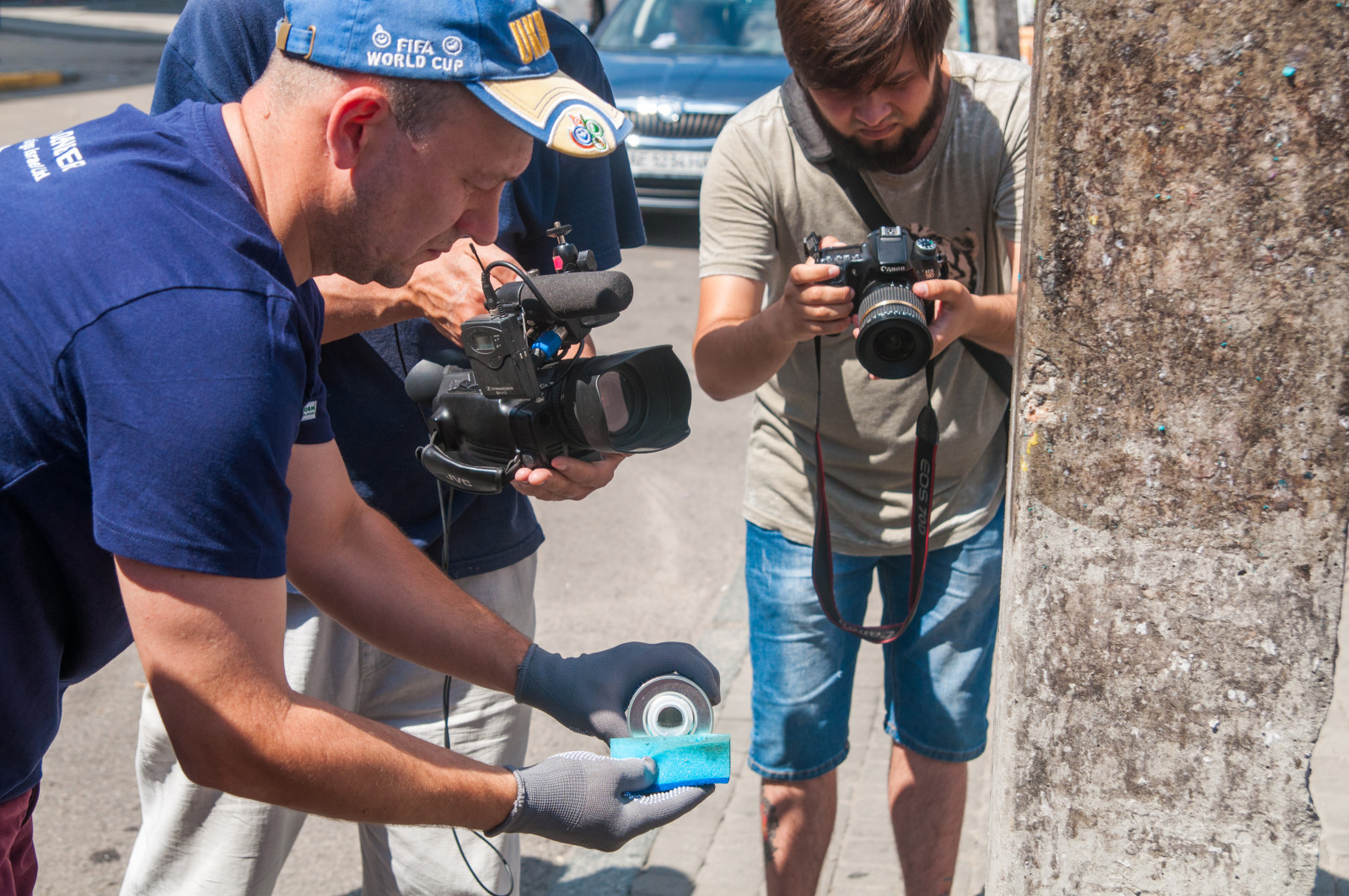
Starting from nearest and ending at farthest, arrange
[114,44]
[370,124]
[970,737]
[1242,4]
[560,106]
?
[1242,4], [370,124], [560,106], [970,737], [114,44]

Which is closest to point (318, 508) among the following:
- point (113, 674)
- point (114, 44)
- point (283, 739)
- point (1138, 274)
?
point (283, 739)

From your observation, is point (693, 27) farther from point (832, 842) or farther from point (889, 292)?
point (889, 292)

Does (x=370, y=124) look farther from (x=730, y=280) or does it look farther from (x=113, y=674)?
(x=113, y=674)

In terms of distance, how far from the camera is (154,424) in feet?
4.09

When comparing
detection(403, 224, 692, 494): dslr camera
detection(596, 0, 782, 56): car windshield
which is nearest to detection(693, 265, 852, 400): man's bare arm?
detection(403, 224, 692, 494): dslr camera

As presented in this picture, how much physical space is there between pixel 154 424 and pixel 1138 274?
1060 mm

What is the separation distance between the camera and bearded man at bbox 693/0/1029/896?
92.1 inches

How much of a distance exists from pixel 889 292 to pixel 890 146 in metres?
0.36

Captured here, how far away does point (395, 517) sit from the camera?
2320 mm

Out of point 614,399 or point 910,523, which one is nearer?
point 614,399

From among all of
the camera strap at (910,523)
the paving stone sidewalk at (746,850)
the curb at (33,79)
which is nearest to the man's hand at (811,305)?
the camera strap at (910,523)

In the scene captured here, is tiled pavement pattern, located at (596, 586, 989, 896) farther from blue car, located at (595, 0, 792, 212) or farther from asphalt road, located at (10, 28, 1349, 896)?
blue car, located at (595, 0, 792, 212)

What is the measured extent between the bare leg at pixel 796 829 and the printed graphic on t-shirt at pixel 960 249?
1.09 meters

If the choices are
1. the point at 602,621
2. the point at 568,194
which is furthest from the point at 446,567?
the point at 602,621
